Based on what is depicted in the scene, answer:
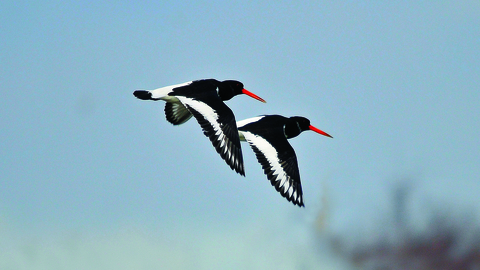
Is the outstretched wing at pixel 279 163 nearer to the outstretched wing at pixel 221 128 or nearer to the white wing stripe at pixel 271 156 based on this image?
the white wing stripe at pixel 271 156

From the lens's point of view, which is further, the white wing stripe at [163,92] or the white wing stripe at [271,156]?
the white wing stripe at [271,156]

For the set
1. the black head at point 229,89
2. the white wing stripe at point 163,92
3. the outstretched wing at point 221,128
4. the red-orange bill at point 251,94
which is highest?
the red-orange bill at point 251,94

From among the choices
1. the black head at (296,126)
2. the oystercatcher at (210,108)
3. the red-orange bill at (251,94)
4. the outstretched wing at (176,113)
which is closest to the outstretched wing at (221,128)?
the oystercatcher at (210,108)

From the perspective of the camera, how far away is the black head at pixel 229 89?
18.4 m

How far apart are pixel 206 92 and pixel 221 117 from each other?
1253mm

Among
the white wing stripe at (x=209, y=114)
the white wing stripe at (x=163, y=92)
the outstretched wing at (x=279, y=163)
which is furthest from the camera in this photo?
the outstretched wing at (x=279, y=163)

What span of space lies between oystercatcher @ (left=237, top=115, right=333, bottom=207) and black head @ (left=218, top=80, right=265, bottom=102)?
2.55 feet

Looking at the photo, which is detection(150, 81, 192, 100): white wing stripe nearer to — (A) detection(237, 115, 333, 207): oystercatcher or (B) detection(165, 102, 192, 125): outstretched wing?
(B) detection(165, 102, 192, 125): outstretched wing

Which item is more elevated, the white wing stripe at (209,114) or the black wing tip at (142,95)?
the black wing tip at (142,95)

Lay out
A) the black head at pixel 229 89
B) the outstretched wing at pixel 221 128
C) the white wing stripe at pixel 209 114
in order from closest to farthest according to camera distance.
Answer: the outstretched wing at pixel 221 128 < the white wing stripe at pixel 209 114 < the black head at pixel 229 89

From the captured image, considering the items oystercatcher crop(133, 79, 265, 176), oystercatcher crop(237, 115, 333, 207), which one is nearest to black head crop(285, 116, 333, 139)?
oystercatcher crop(237, 115, 333, 207)

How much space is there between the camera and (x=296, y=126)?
19422 mm

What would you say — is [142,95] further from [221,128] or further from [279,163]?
[279,163]

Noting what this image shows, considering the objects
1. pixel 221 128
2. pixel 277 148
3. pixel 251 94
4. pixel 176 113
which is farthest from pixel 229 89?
pixel 221 128
